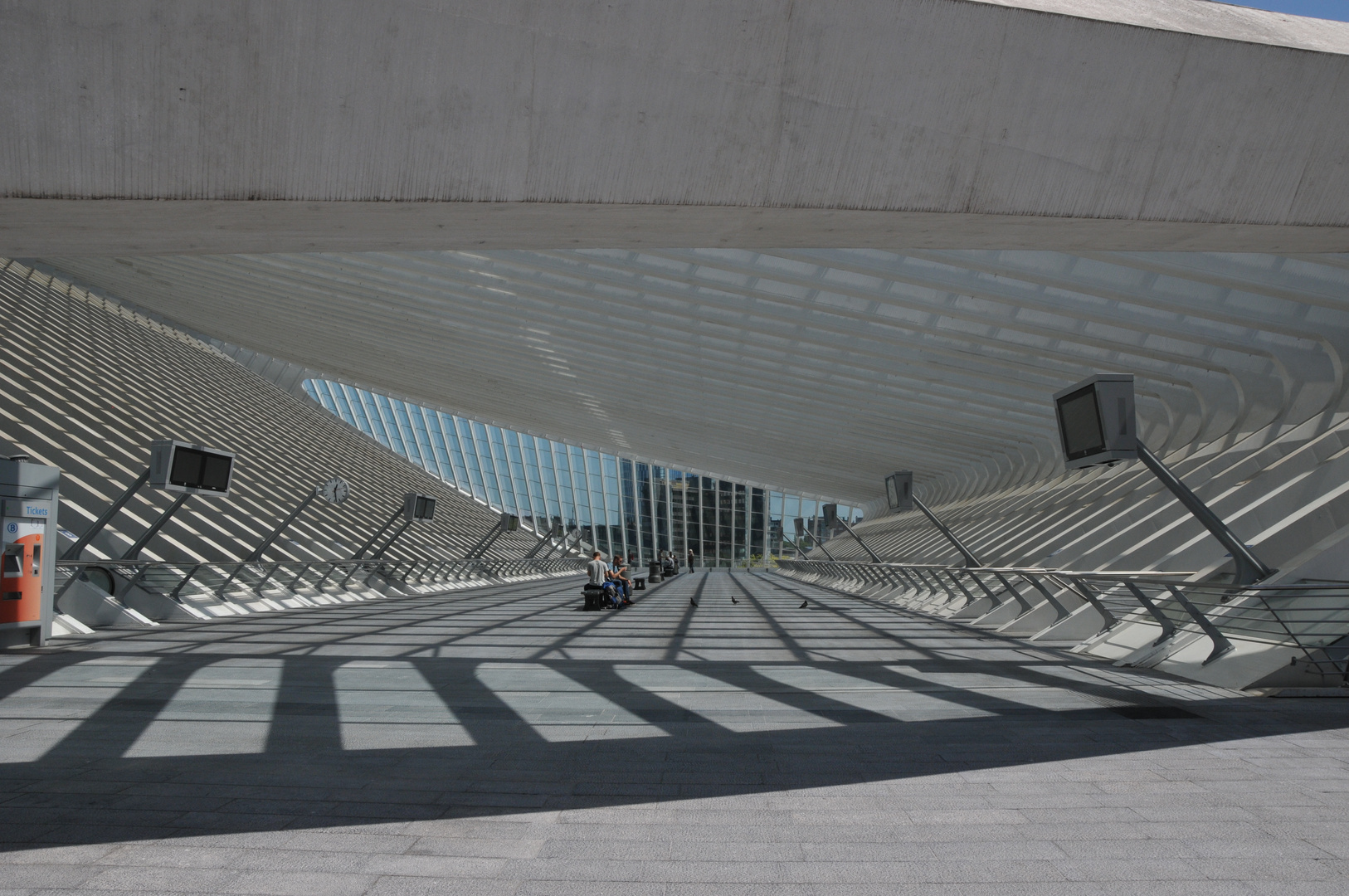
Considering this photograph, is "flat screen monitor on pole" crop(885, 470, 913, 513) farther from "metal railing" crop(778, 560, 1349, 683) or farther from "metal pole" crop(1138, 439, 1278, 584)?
"metal pole" crop(1138, 439, 1278, 584)

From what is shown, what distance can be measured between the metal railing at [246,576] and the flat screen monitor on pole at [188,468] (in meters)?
1.16

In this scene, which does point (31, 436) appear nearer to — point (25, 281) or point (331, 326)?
point (331, 326)

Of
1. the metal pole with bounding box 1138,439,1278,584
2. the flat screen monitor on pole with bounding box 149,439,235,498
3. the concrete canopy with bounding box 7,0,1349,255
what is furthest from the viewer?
the flat screen monitor on pole with bounding box 149,439,235,498

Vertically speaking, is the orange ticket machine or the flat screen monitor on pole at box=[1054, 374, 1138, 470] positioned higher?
the flat screen monitor on pole at box=[1054, 374, 1138, 470]

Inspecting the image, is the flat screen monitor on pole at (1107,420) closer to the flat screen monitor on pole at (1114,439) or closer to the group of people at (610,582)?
the flat screen monitor on pole at (1114,439)

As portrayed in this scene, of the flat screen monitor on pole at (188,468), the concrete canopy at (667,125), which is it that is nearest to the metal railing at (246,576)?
the flat screen monitor on pole at (188,468)

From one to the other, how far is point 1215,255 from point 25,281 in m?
27.1

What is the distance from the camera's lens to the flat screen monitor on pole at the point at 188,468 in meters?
10.1

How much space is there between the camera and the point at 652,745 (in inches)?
186

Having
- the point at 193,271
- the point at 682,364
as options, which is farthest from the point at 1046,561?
the point at 193,271

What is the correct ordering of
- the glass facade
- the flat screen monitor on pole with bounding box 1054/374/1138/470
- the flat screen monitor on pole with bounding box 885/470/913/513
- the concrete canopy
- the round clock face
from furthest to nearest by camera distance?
the glass facade < the round clock face < the flat screen monitor on pole with bounding box 885/470/913/513 < the flat screen monitor on pole with bounding box 1054/374/1138/470 < the concrete canopy

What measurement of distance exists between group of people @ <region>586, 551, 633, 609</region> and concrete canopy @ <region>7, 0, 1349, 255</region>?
12175 millimetres

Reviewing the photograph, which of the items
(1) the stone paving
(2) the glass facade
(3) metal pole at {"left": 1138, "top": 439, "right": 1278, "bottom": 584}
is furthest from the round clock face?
(2) the glass facade

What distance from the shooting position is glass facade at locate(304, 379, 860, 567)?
58.1 m
